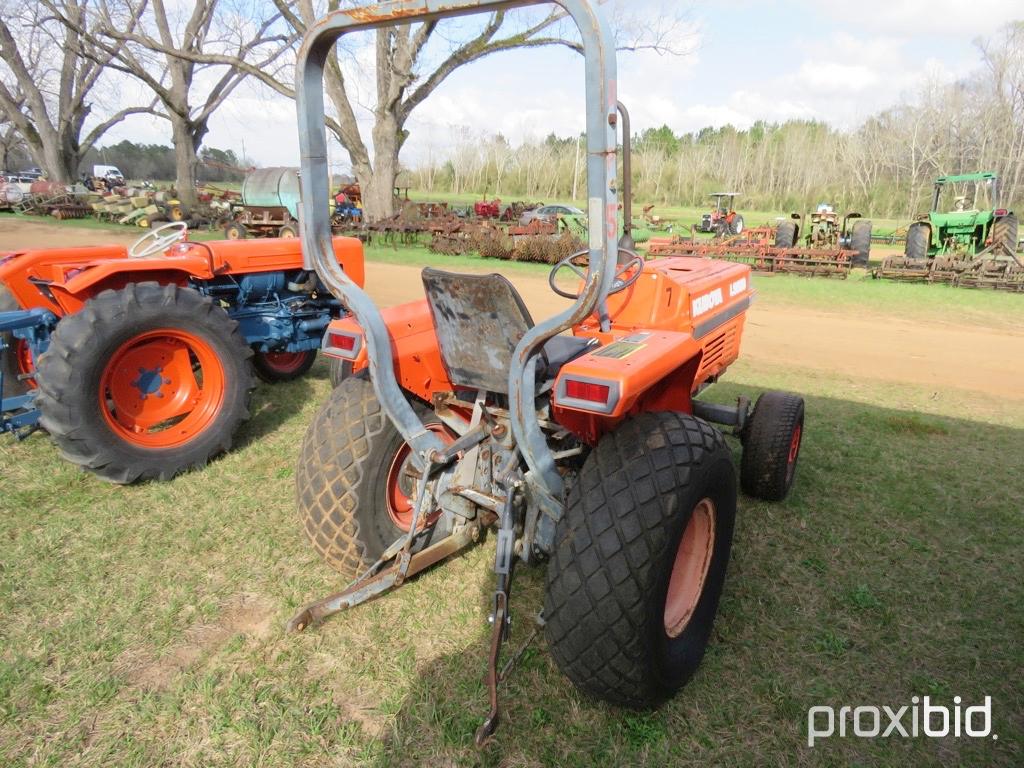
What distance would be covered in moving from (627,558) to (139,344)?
3119mm

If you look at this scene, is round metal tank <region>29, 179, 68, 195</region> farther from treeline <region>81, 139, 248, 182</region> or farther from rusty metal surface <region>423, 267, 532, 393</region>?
treeline <region>81, 139, 248, 182</region>

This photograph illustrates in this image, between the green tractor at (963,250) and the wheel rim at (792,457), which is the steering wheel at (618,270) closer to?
the wheel rim at (792,457)

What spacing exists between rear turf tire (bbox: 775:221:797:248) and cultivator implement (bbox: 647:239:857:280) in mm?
380

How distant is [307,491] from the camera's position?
2.49 m

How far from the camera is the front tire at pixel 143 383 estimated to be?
3250 mm

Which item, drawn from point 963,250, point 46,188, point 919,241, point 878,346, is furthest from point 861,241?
point 46,188

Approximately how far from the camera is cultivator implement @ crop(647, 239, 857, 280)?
12.4 meters

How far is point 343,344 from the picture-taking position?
250 cm

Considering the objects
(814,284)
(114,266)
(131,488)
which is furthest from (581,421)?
(814,284)

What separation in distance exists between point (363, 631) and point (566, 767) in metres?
0.90

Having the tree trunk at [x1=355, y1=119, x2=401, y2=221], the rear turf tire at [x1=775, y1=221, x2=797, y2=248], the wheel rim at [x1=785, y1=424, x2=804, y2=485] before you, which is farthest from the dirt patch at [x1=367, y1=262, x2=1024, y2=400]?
the tree trunk at [x1=355, y1=119, x2=401, y2=221]

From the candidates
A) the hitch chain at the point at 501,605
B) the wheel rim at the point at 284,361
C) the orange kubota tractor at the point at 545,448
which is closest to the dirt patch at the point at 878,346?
the wheel rim at the point at 284,361

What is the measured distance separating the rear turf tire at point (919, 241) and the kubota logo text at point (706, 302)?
11.6m

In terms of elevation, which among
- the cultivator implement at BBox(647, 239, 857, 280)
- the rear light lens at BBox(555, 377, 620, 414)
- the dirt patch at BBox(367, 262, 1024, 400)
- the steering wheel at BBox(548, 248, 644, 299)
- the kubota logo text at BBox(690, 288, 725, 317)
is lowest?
the dirt patch at BBox(367, 262, 1024, 400)
